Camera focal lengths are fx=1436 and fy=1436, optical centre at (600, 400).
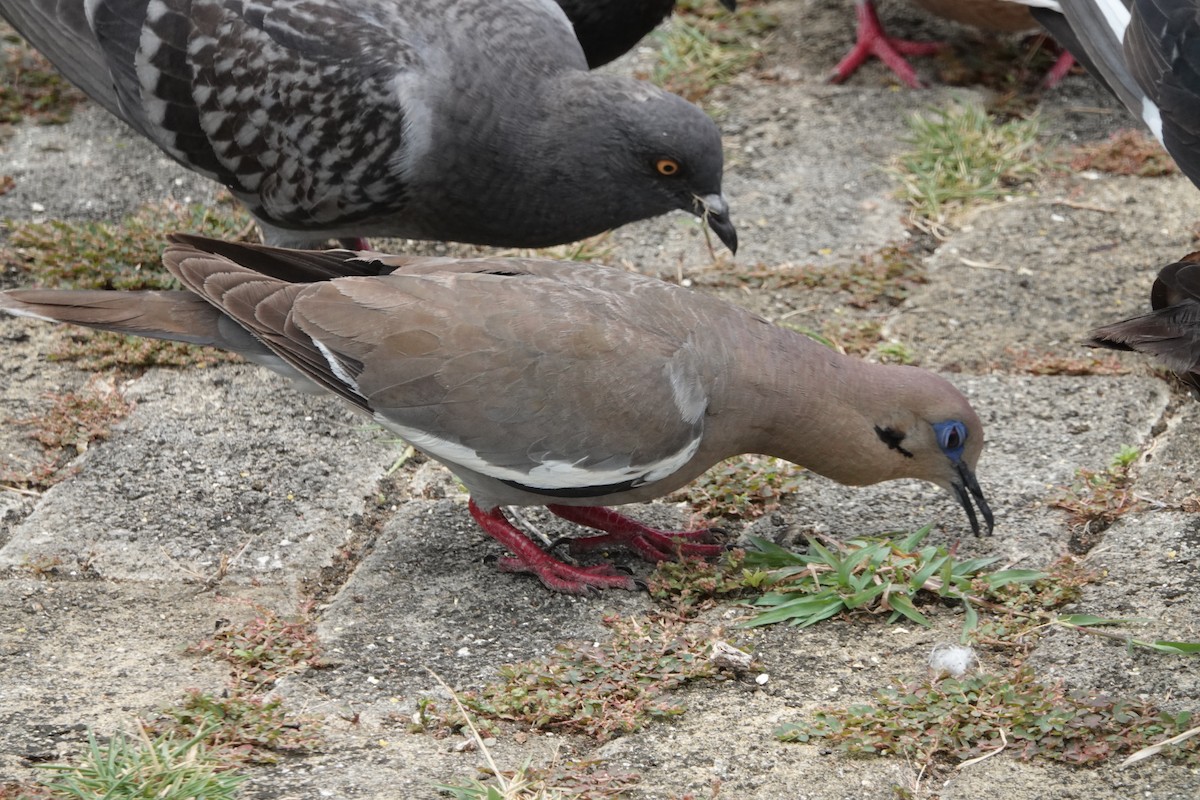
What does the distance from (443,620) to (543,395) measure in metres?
0.63

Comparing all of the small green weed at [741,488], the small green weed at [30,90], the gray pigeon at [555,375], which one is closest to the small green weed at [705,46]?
the small green weed at [741,488]

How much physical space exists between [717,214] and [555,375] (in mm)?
1205

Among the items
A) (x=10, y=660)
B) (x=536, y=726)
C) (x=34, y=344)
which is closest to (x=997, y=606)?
(x=536, y=726)

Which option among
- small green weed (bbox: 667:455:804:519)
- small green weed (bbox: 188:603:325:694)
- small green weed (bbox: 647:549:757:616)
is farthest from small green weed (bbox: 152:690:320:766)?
small green weed (bbox: 667:455:804:519)

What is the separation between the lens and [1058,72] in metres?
6.45

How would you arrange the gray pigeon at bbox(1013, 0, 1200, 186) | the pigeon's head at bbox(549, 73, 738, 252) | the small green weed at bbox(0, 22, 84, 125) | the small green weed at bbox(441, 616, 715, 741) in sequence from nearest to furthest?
the small green weed at bbox(441, 616, 715, 741)
the gray pigeon at bbox(1013, 0, 1200, 186)
the pigeon's head at bbox(549, 73, 738, 252)
the small green weed at bbox(0, 22, 84, 125)

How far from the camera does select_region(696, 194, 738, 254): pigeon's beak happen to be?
4.57 meters

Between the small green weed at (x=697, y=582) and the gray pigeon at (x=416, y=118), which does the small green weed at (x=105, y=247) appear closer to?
the gray pigeon at (x=416, y=118)

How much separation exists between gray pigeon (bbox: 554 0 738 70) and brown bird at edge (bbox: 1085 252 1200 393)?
2.41 m

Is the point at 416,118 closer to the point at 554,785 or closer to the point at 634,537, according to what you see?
the point at 634,537

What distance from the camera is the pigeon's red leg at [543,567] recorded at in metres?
3.79

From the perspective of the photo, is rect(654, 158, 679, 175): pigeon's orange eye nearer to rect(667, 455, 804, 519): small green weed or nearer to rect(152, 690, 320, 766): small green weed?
rect(667, 455, 804, 519): small green weed

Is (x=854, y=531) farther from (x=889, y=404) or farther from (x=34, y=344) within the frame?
(x=34, y=344)

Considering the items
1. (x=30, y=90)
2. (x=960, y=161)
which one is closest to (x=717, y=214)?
(x=960, y=161)
